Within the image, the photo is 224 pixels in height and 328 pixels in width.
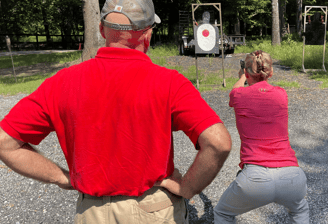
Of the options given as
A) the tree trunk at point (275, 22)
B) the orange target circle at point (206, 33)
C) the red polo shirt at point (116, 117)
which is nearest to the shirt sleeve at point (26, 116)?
the red polo shirt at point (116, 117)

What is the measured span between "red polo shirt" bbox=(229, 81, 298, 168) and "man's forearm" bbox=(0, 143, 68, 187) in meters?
1.25

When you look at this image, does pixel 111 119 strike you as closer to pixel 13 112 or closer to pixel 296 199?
pixel 13 112

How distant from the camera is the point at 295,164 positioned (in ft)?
6.60

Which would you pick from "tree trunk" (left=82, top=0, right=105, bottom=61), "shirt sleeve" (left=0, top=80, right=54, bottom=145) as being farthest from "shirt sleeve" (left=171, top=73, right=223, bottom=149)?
"tree trunk" (left=82, top=0, right=105, bottom=61)

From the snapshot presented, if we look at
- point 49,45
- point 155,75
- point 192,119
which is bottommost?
point 192,119

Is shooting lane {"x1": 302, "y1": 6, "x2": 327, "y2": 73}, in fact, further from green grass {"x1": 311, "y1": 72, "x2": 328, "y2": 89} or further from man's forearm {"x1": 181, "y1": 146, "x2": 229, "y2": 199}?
man's forearm {"x1": 181, "y1": 146, "x2": 229, "y2": 199}

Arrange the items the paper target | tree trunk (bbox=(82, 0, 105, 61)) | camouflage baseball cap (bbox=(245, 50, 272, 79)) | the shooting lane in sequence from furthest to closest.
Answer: tree trunk (bbox=(82, 0, 105, 61))
the shooting lane
the paper target
camouflage baseball cap (bbox=(245, 50, 272, 79))

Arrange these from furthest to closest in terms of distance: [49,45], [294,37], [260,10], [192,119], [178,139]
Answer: [49,45] → [260,10] → [294,37] → [178,139] → [192,119]

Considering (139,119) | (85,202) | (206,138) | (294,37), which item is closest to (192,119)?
(206,138)

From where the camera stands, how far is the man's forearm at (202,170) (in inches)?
49.0

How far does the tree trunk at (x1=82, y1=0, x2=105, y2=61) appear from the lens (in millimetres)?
12399

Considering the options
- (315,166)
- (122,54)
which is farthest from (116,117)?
(315,166)

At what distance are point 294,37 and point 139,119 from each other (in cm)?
2200

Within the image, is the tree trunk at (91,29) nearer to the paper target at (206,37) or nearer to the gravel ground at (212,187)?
the paper target at (206,37)
